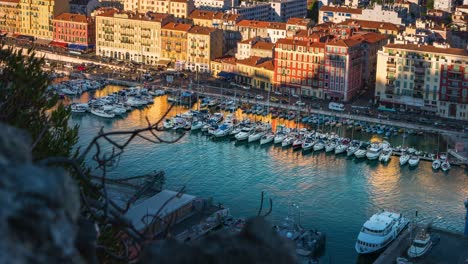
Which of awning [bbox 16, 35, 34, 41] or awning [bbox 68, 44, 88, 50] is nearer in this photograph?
awning [bbox 68, 44, 88, 50]

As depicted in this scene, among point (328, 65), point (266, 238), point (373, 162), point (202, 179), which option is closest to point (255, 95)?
point (328, 65)

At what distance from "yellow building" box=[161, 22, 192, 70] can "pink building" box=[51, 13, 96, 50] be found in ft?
7.17

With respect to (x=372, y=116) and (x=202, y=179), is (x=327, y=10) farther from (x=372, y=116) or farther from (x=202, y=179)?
(x=202, y=179)

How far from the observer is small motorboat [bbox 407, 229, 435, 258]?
737cm

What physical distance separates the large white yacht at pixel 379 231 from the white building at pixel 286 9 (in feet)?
43.0

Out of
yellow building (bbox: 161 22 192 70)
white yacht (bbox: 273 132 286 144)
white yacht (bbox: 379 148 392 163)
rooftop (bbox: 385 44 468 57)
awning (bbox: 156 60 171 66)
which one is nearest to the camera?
white yacht (bbox: 379 148 392 163)

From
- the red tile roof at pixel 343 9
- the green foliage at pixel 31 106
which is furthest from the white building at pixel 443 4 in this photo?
the green foliage at pixel 31 106

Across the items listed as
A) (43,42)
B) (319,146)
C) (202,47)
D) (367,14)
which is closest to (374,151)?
(319,146)

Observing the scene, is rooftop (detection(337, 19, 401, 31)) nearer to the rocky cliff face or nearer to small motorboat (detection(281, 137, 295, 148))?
small motorboat (detection(281, 137, 295, 148))

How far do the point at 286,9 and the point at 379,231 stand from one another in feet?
46.0

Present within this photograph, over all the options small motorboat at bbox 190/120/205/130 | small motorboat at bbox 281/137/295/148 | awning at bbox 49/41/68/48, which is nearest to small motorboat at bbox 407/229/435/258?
small motorboat at bbox 281/137/295/148

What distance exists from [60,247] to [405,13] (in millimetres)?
18429

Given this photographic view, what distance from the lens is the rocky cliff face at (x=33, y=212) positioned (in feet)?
3.10

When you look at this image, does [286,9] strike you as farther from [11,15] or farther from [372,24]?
[11,15]
